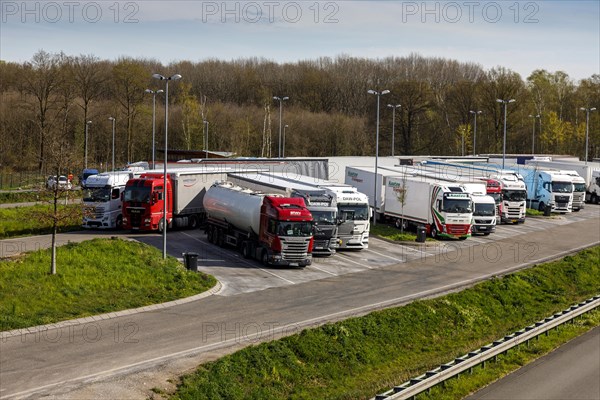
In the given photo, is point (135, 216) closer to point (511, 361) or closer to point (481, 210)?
point (481, 210)

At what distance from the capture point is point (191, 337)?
24.5m

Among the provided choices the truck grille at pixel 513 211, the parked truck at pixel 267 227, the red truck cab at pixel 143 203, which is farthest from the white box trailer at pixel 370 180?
the red truck cab at pixel 143 203

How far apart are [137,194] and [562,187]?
35136 mm

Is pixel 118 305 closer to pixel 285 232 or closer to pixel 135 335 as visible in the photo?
pixel 135 335

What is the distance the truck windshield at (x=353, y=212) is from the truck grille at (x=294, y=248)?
5.29 m

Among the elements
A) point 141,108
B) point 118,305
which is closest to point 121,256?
point 118,305

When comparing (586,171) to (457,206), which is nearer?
(457,206)

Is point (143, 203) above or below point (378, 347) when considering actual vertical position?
above

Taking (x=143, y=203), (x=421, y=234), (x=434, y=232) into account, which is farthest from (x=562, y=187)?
(x=143, y=203)

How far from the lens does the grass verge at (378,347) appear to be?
21078mm

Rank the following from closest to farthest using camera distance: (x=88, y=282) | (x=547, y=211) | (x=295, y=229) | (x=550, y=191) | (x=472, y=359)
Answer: (x=472, y=359) < (x=88, y=282) < (x=295, y=229) < (x=547, y=211) < (x=550, y=191)

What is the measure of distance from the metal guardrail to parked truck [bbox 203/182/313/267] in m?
12.5

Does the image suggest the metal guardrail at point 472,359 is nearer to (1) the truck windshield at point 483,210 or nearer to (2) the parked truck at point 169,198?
(1) the truck windshield at point 483,210

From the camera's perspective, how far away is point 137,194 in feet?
144
